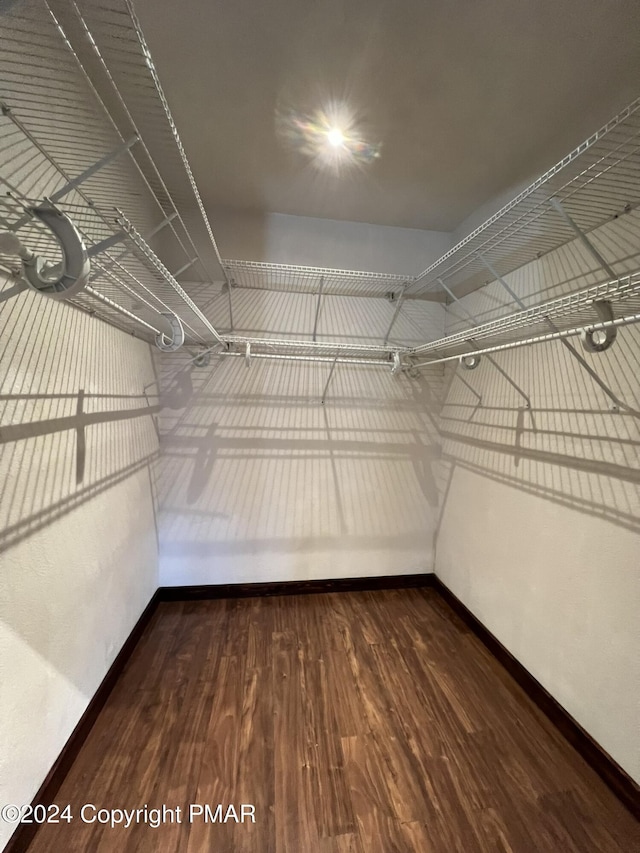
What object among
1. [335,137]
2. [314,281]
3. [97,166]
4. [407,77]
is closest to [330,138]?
[335,137]

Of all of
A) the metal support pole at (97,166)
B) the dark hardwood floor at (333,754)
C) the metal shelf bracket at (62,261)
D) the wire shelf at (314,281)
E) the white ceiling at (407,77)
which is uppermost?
the white ceiling at (407,77)

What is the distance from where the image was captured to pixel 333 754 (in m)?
1.31

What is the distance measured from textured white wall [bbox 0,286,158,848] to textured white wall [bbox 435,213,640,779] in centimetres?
188

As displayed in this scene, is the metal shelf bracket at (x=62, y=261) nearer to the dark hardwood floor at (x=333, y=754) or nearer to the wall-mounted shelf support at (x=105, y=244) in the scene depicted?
the wall-mounted shelf support at (x=105, y=244)

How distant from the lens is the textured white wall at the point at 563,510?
1.20 metres

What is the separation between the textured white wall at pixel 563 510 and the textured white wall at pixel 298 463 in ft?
1.34

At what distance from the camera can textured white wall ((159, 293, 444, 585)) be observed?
2.17 m

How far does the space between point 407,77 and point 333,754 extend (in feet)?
7.93

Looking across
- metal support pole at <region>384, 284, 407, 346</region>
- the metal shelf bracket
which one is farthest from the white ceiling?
the metal shelf bracket

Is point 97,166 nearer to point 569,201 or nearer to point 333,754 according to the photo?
point 569,201

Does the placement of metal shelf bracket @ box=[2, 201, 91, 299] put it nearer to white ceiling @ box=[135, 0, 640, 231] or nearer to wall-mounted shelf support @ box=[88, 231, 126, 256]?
wall-mounted shelf support @ box=[88, 231, 126, 256]

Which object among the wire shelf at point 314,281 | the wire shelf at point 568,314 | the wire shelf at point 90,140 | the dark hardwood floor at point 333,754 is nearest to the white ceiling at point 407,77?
the wire shelf at point 90,140

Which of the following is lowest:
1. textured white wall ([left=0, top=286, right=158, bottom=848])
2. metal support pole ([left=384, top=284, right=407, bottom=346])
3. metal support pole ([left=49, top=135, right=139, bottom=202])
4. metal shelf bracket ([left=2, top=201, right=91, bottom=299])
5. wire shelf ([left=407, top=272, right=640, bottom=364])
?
textured white wall ([left=0, top=286, right=158, bottom=848])

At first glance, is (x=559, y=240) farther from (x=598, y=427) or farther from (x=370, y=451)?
(x=370, y=451)
